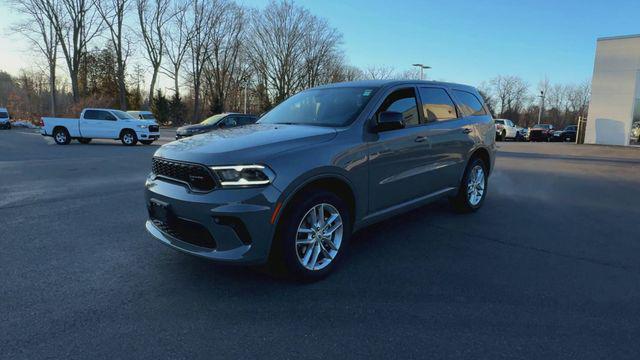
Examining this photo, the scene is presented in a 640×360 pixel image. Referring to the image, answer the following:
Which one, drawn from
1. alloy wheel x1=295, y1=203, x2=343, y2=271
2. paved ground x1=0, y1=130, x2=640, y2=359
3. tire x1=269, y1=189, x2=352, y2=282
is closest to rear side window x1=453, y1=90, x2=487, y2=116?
paved ground x1=0, y1=130, x2=640, y2=359

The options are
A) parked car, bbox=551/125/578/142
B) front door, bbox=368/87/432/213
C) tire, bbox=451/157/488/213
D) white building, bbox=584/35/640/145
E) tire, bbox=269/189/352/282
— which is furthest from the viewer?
parked car, bbox=551/125/578/142

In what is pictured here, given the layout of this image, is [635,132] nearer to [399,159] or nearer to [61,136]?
[399,159]

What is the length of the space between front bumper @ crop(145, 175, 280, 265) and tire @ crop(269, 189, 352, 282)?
17 cm

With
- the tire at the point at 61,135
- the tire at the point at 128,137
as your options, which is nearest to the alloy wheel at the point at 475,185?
the tire at the point at 128,137

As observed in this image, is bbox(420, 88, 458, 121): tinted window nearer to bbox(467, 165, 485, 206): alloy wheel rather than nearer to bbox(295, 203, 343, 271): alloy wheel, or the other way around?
bbox(467, 165, 485, 206): alloy wheel

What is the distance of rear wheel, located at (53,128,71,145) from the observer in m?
19.6

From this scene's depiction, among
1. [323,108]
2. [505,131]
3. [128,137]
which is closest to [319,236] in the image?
[323,108]

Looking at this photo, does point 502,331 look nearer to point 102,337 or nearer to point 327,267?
point 327,267

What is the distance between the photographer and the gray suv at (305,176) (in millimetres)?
3127

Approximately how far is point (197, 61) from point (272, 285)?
174ft

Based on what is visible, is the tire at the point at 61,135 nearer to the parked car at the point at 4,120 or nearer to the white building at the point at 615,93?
the parked car at the point at 4,120

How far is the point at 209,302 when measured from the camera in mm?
3201

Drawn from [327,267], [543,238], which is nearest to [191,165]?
[327,267]

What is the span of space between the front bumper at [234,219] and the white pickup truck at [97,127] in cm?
1867
